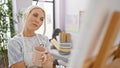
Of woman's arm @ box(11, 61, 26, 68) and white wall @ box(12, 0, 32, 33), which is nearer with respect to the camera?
woman's arm @ box(11, 61, 26, 68)

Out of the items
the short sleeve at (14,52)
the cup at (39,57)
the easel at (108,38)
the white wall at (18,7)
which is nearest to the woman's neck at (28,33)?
the short sleeve at (14,52)

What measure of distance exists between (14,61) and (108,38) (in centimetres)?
130

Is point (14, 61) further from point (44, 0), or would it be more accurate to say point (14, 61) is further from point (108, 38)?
point (44, 0)

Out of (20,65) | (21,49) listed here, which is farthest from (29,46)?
(20,65)

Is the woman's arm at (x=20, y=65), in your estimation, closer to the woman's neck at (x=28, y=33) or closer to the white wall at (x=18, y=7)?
the woman's neck at (x=28, y=33)

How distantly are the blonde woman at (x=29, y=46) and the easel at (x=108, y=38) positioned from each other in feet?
3.69

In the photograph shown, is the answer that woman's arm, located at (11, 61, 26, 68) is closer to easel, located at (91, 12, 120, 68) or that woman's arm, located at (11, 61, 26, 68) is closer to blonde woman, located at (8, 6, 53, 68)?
blonde woman, located at (8, 6, 53, 68)

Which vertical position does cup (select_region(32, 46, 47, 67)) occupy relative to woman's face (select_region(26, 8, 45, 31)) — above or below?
below

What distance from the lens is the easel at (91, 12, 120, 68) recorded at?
0.31 meters

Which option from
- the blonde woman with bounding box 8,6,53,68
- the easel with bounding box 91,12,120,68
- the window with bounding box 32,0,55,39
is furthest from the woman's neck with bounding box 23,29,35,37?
the window with bounding box 32,0,55,39

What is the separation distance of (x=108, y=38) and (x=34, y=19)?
1311 millimetres

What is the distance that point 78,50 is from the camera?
33cm

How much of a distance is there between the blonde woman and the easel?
1.12m

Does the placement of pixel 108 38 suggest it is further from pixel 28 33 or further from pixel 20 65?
pixel 28 33
